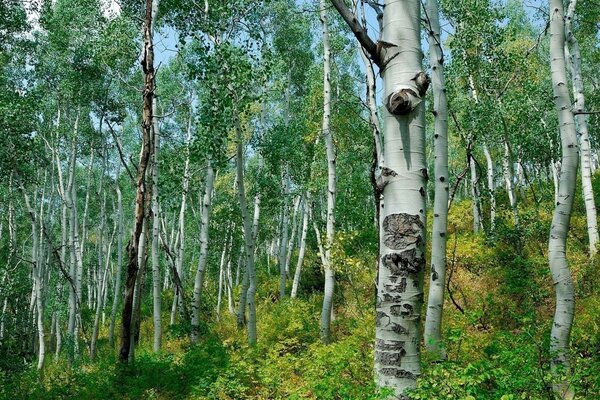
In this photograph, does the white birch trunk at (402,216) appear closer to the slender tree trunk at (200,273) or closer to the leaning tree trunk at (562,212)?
the leaning tree trunk at (562,212)

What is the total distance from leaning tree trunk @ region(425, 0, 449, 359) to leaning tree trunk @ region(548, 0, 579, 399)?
3.91 feet

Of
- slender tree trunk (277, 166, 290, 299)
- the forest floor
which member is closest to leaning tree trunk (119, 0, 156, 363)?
the forest floor

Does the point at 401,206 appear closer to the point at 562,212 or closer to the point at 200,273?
the point at 562,212

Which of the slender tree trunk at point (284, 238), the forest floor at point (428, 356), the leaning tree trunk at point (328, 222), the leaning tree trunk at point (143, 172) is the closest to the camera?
the forest floor at point (428, 356)

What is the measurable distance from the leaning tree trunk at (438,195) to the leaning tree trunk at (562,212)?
119 centimetres

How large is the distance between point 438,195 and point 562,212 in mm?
1374

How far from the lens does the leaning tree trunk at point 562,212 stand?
4609mm

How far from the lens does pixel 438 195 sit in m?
5.66

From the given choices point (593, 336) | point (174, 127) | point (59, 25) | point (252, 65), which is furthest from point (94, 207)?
point (593, 336)

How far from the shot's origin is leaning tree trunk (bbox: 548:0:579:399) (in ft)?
15.1

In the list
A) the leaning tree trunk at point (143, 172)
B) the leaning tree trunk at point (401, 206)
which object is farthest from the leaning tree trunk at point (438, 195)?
the leaning tree trunk at point (143, 172)

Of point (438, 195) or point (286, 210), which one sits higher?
point (286, 210)

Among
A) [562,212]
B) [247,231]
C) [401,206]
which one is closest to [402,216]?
[401,206]

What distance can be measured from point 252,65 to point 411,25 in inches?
344
